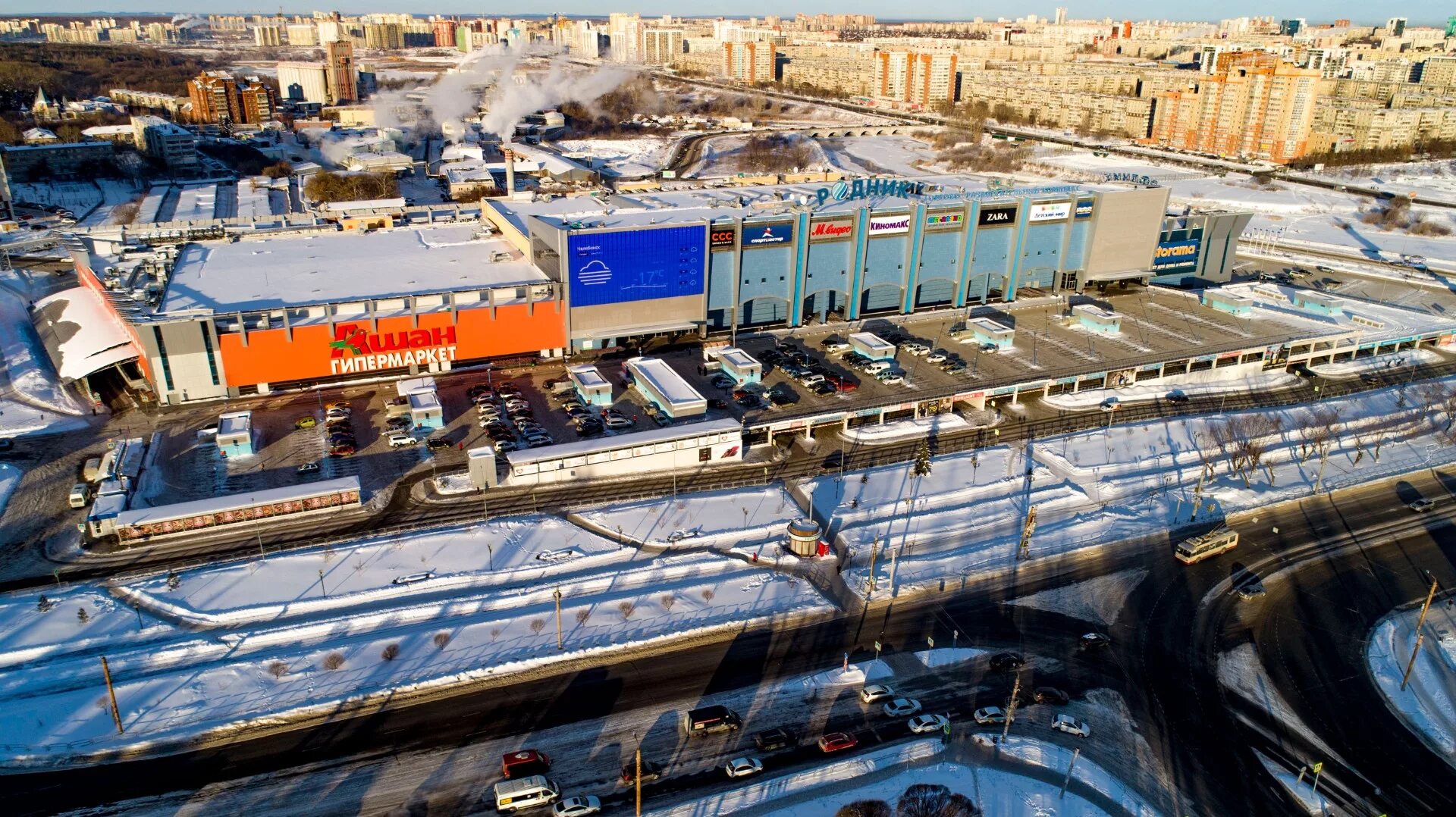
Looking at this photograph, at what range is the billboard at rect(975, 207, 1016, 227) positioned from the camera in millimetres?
44500

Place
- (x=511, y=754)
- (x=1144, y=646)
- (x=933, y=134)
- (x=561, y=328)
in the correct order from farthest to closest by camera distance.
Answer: (x=933, y=134) < (x=561, y=328) < (x=1144, y=646) < (x=511, y=754)

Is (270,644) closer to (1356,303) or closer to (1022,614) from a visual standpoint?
(1022,614)

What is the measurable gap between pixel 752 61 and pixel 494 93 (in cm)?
8165

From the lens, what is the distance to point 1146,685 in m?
20.8

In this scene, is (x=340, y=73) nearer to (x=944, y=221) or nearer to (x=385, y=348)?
(x=385, y=348)

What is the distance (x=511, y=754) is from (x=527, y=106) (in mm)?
120600

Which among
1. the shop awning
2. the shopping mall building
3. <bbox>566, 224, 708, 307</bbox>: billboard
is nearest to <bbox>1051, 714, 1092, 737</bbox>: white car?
the shopping mall building

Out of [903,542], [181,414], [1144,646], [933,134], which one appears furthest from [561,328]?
[933,134]

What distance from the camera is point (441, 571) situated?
78.7 ft

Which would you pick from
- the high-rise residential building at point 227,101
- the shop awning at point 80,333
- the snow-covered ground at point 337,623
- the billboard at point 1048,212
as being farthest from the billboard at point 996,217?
the high-rise residential building at point 227,101

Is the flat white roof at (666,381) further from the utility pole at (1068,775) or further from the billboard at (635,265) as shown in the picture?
the utility pole at (1068,775)

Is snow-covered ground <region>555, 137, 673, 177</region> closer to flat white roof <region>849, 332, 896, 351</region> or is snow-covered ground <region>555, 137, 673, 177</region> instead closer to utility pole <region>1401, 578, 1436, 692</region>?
flat white roof <region>849, 332, 896, 351</region>

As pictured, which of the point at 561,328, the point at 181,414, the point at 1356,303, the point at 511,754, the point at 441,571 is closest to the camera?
the point at 511,754

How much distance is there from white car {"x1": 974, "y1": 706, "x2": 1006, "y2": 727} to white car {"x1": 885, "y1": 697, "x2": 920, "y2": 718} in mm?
1249
